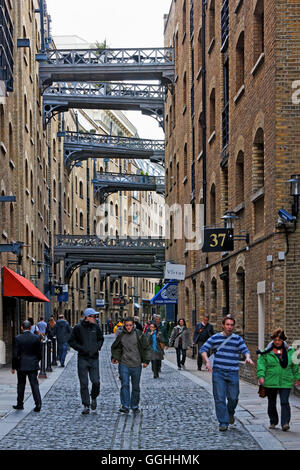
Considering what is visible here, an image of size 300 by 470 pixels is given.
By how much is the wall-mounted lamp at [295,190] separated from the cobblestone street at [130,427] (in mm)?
3811

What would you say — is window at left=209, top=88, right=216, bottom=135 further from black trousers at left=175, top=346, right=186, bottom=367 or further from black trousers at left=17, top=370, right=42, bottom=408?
black trousers at left=17, top=370, right=42, bottom=408

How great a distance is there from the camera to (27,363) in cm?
1334

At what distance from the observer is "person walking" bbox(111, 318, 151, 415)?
43.4 ft

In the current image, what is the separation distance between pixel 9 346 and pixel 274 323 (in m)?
13.0

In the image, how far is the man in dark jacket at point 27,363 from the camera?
525 inches

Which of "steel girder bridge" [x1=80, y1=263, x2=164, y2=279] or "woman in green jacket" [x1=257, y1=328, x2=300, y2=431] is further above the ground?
"steel girder bridge" [x1=80, y1=263, x2=164, y2=279]

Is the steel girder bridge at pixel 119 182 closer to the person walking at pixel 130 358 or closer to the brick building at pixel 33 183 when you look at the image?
the brick building at pixel 33 183

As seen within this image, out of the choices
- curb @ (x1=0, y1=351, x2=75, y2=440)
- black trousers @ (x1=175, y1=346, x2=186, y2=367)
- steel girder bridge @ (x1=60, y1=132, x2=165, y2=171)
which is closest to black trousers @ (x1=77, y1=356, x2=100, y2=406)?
curb @ (x1=0, y1=351, x2=75, y2=440)

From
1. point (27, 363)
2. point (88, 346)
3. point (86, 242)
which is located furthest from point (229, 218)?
point (86, 242)

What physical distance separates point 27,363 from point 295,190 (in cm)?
563

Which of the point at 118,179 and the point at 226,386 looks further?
the point at 118,179

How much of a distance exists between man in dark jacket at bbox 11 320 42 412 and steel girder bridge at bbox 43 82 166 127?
95.8ft

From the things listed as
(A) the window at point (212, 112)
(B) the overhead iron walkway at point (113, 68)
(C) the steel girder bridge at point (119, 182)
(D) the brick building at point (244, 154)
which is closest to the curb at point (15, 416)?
(D) the brick building at point (244, 154)

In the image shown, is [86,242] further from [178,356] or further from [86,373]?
[86,373]
